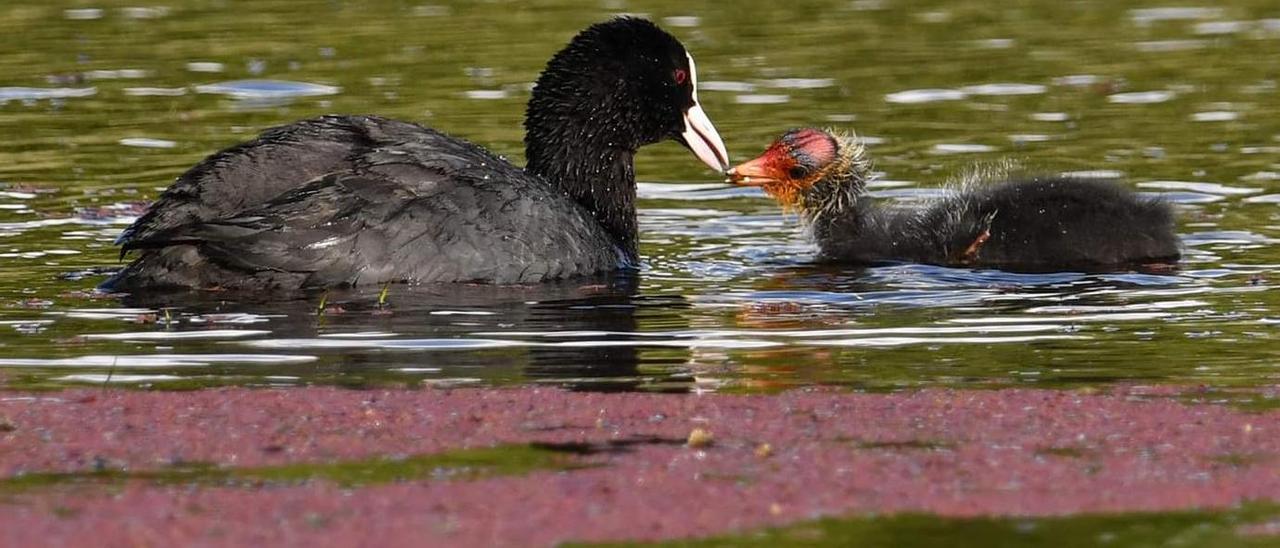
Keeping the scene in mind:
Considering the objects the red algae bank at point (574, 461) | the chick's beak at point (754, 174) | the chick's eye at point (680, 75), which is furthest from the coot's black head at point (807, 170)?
the red algae bank at point (574, 461)

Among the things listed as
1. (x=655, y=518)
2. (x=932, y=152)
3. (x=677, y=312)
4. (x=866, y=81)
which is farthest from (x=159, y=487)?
(x=866, y=81)

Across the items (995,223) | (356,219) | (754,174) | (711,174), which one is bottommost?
(711,174)

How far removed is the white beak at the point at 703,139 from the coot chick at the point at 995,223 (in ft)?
0.90

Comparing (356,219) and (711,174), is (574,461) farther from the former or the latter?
(711,174)

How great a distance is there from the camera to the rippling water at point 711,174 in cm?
830

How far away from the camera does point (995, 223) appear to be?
A: 11320 mm

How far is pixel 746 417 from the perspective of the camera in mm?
7152

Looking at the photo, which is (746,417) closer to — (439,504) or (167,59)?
(439,504)

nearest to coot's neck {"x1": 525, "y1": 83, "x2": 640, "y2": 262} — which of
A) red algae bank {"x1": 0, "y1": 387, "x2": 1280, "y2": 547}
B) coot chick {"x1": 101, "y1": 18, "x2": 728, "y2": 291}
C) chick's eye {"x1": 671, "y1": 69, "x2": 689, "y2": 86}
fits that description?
chick's eye {"x1": 671, "y1": 69, "x2": 689, "y2": 86}

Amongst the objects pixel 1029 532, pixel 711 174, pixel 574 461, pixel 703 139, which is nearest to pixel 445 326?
pixel 574 461

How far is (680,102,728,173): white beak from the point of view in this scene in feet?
39.0

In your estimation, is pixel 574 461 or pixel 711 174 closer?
pixel 574 461

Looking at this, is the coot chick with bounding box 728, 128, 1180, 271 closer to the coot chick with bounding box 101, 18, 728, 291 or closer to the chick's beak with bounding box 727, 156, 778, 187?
the chick's beak with bounding box 727, 156, 778, 187

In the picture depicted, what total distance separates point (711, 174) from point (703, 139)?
2.22m
